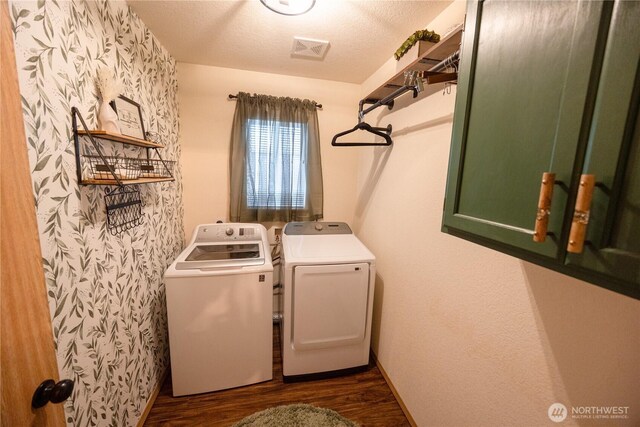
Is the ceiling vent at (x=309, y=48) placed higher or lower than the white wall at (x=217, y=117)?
higher

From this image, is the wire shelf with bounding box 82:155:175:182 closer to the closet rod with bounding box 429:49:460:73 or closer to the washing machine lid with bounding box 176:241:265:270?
the washing machine lid with bounding box 176:241:265:270

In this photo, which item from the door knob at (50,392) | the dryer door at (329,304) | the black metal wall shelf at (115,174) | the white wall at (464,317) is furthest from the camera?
the dryer door at (329,304)

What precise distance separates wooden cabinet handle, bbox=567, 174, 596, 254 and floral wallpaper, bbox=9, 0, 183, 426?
149cm

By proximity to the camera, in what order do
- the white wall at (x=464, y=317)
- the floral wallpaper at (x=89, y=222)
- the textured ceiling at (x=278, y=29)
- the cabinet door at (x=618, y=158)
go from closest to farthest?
1. the cabinet door at (x=618, y=158)
2. the white wall at (x=464, y=317)
3. the floral wallpaper at (x=89, y=222)
4. the textured ceiling at (x=278, y=29)

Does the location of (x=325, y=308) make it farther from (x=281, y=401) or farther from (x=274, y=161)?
(x=274, y=161)

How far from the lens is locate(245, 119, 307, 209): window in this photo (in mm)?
2350

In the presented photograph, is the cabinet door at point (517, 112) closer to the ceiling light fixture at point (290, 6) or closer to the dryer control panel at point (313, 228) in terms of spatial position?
the ceiling light fixture at point (290, 6)

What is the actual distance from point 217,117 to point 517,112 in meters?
2.32

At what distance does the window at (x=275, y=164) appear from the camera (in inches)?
92.5

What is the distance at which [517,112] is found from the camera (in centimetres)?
→ 63

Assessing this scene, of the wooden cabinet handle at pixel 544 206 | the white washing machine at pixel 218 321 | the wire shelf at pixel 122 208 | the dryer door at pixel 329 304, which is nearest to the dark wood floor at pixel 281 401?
the white washing machine at pixel 218 321

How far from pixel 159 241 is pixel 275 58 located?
67.7 inches

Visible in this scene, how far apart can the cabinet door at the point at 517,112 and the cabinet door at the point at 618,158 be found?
0.03m

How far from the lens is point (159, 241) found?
1.83 meters
